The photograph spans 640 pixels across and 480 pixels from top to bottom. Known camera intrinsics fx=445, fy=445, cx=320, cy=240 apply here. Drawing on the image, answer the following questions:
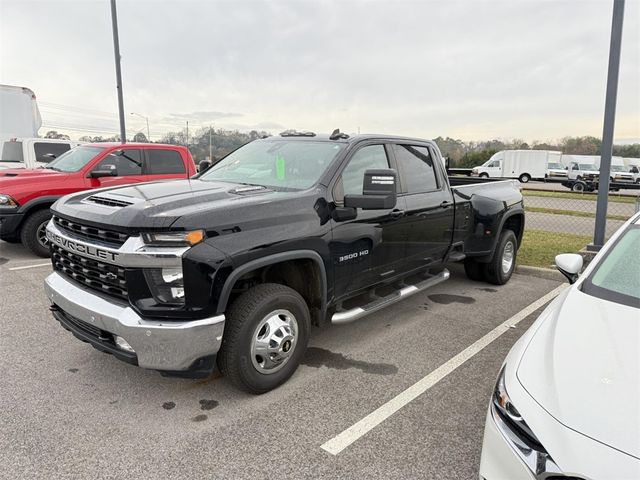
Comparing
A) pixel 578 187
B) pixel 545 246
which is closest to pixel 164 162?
pixel 545 246

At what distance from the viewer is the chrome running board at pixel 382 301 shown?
12.2 ft

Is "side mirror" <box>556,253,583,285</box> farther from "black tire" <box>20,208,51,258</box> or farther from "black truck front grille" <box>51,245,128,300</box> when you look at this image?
"black tire" <box>20,208,51,258</box>

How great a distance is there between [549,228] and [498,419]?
11.1 meters

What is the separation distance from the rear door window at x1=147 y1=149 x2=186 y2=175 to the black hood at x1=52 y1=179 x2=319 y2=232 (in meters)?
5.13

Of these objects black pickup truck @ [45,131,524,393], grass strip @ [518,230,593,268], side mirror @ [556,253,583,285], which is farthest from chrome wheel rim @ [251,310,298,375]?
grass strip @ [518,230,593,268]

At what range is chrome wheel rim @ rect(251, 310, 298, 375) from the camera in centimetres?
315

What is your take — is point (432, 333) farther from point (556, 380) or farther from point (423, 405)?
point (556, 380)

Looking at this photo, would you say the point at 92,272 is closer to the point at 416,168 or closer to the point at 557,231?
the point at 416,168

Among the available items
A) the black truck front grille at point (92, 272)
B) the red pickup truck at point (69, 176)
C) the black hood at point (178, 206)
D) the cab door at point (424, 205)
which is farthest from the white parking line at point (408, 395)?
the red pickup truck at point (69, 176)

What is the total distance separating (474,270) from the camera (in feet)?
20.6

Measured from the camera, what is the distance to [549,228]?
1175cm

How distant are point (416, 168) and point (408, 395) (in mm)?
2468

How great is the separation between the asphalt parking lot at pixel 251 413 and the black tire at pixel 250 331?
0.15 metres

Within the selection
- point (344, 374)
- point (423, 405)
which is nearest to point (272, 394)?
point (344, 374)
